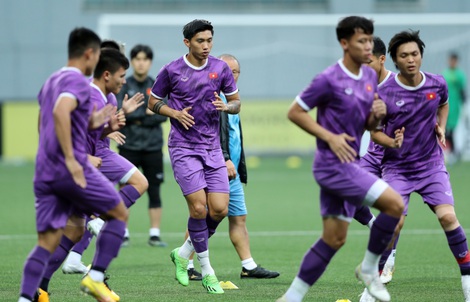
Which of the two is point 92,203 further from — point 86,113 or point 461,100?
point 461,100

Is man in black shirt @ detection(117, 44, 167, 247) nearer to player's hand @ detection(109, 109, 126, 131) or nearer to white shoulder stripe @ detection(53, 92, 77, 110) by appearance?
player's hand @ detection(109, 109, 126, 131)

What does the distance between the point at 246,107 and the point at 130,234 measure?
1159 cm

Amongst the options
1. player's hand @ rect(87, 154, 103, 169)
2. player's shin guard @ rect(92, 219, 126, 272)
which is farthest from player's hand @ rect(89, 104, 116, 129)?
player's shin guard @ rect(92, 219, 126, 272)

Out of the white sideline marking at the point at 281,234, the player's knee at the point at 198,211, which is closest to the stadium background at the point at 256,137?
the white sideline marking at the point at 281,234

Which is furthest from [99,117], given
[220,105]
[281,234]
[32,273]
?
[281,234]

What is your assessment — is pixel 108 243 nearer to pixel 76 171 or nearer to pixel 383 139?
pixel 76 171

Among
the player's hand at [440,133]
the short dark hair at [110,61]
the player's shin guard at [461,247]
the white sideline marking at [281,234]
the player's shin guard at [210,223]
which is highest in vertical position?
the short dark hair at [110,61]

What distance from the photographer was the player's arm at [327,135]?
6.75m

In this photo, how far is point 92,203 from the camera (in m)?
6.73

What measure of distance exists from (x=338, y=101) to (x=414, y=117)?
1383 millimetres

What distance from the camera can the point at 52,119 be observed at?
6582mm

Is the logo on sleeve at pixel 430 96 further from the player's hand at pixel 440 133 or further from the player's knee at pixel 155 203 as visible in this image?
the player's knee at pixel 155 203

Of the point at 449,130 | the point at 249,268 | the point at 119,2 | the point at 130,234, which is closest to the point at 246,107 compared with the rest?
the point at 449,130

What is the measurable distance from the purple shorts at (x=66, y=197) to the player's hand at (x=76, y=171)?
0.05m
